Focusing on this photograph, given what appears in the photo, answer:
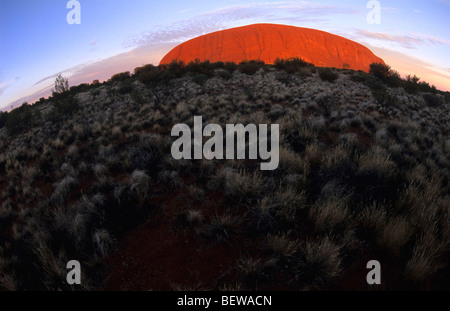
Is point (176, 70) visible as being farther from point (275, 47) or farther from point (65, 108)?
point (275, 47)

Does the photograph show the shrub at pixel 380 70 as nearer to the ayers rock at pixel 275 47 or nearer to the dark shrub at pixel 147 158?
the ayers rock at pixel 275 47

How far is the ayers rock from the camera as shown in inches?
1502

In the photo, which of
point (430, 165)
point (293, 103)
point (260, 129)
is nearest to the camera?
point (430, 165)

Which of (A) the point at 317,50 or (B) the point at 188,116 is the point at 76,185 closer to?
(B) the point at 188,116

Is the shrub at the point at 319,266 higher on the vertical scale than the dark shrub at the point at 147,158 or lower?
lower

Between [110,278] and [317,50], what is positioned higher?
[317,50]

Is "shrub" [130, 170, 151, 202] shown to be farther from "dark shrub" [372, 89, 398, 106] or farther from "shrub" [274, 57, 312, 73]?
"shrub" [274, 57, 312, 73]

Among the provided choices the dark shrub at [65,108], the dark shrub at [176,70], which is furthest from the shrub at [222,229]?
the dark shrub at [176,70]

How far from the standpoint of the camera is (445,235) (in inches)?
Result: 100

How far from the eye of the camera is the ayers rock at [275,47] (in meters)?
38.2

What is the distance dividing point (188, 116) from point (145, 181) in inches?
227

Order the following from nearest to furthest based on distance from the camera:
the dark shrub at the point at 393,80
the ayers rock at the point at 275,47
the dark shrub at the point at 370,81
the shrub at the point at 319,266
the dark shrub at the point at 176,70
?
1. the shrub at the point at 319,266
2. the dark shrub at the point at 370,81
3. the dark shrub at the point at 393,80
4. the dark shrub at the point at 176,70
5. the ayers rock at the point at 275,47

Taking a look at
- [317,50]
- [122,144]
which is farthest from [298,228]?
[317,50]

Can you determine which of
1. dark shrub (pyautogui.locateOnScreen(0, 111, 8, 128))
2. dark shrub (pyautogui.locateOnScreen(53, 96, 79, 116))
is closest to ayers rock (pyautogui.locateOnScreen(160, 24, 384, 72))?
dark shrub (pyautogui.locateOnScreen(0, 111, 8, 128))
